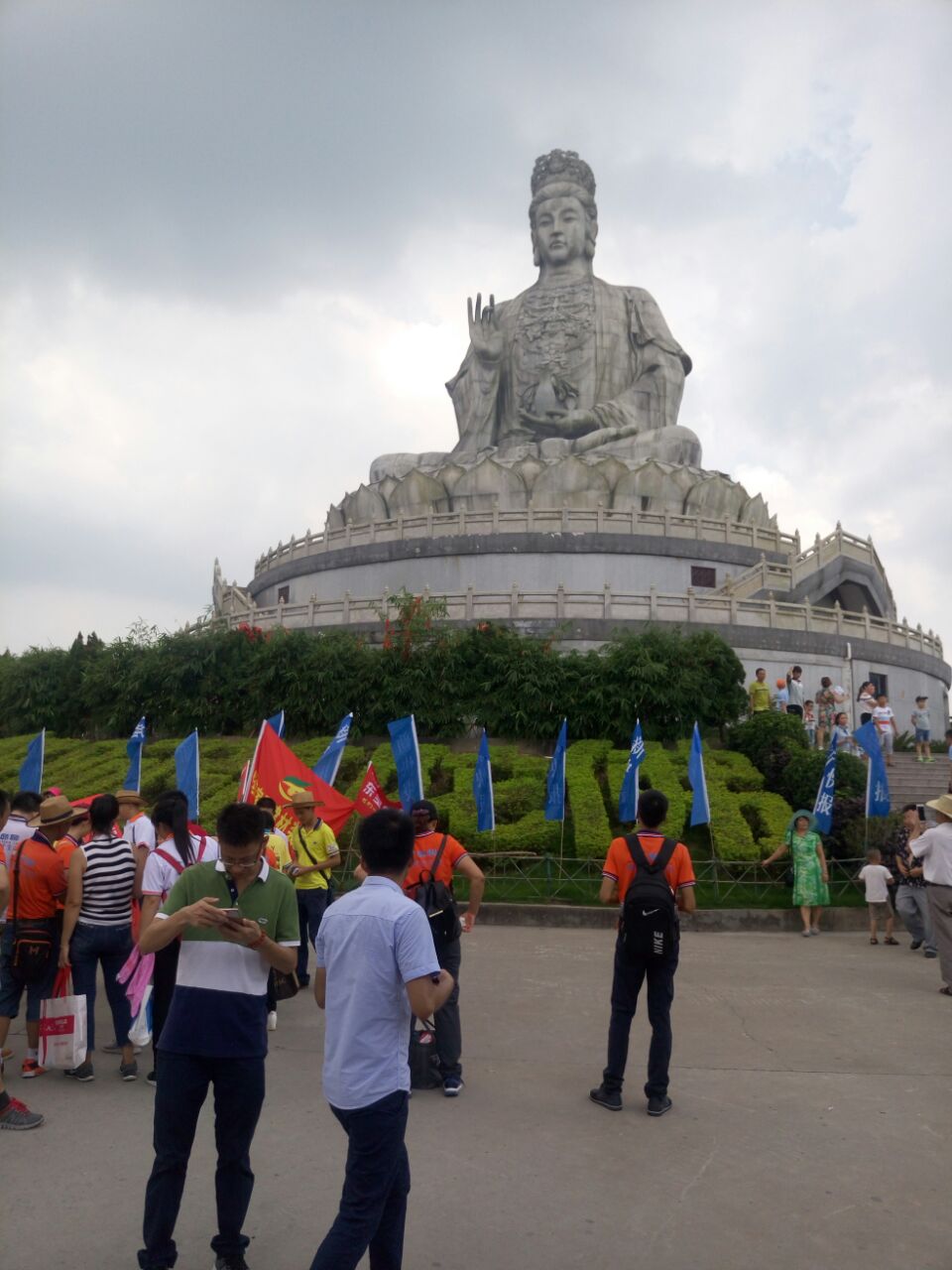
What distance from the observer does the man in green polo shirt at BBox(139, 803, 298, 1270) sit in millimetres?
3436

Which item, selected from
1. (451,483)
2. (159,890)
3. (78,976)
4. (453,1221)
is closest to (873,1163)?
(453,1221)

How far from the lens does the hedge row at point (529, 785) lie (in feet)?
42.4

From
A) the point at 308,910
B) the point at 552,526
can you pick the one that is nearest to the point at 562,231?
the point at 552,526

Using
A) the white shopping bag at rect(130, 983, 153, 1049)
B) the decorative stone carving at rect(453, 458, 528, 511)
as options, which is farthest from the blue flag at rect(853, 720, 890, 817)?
the decorative stone carving at rect(453, 458, 528, 511)

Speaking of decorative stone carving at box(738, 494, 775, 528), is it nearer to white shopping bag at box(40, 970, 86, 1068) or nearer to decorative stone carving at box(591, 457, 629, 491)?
decorative stone carving at box(591, 457, 629, 491)

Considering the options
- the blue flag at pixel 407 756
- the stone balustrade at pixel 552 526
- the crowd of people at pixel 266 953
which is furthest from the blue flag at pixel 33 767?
the stone balustrade at pixel 552 526

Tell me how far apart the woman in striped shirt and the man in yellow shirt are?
1.87 meters

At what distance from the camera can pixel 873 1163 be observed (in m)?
4.47

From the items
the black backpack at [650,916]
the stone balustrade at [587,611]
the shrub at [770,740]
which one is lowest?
the black backpack at [650,916]

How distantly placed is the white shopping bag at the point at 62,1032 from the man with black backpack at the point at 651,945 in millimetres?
2590

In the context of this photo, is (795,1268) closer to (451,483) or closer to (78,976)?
(78,976)

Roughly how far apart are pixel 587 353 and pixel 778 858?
21405 mm

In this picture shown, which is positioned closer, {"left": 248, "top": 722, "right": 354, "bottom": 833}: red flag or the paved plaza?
the paved plaza

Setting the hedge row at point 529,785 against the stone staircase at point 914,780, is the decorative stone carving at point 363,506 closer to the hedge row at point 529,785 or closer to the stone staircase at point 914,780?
the hedge row at point 529,785
